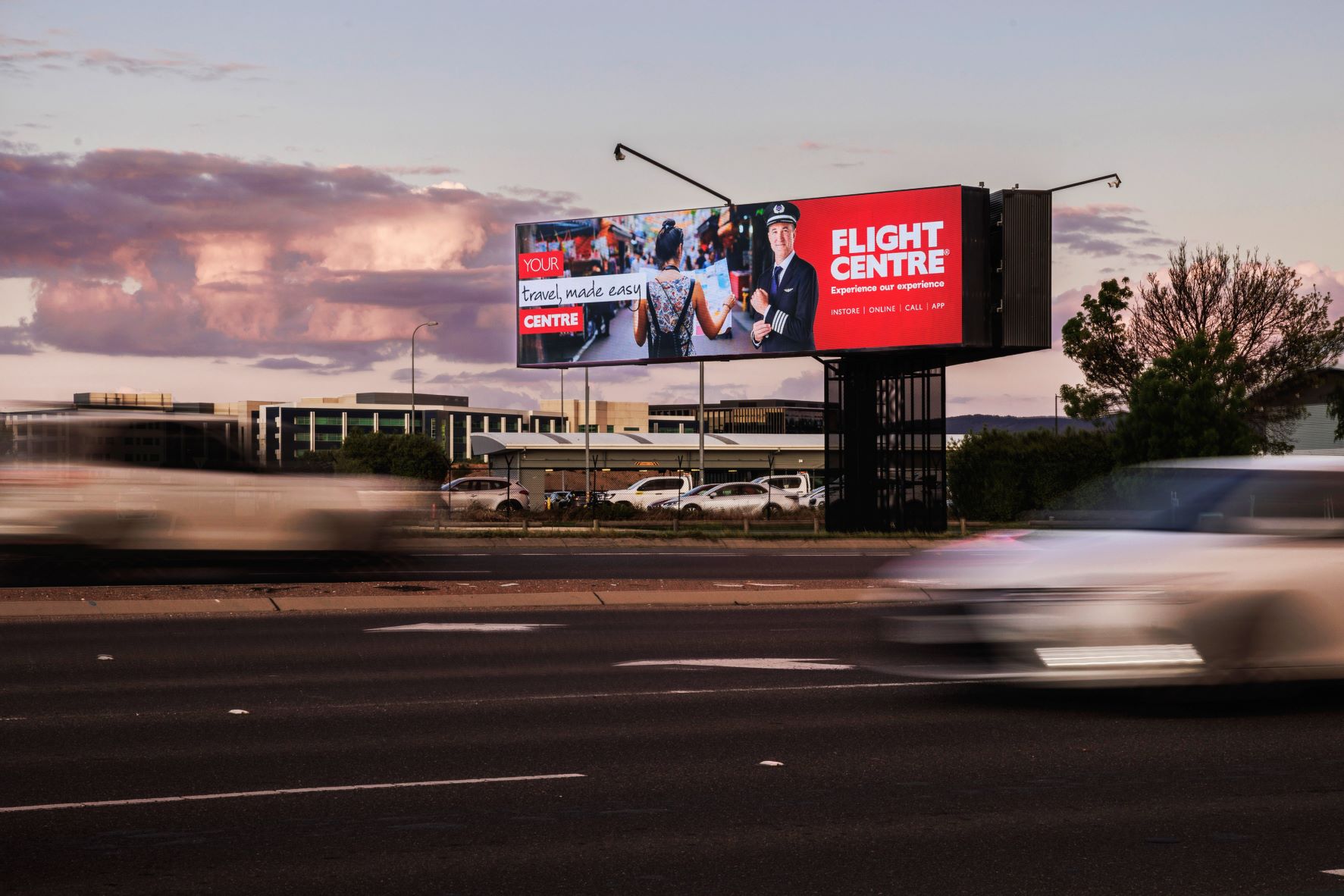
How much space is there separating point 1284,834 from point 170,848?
14.8ft

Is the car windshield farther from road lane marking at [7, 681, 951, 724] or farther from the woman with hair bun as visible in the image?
the woman with hair bun

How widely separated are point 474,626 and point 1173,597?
783 centimetres

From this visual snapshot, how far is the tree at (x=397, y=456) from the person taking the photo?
76.2 metres

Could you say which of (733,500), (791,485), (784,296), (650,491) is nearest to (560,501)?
(650,491)

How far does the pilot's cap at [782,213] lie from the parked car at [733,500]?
29.2 feet

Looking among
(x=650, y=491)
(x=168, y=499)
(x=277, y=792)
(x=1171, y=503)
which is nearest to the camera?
(x=277, y=792)

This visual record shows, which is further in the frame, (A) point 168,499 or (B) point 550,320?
(B) point 550,320

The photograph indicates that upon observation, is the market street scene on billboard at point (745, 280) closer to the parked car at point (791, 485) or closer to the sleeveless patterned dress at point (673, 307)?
the sleeveless patterned dress at point (673, 307)

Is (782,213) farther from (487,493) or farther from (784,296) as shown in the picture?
(487,493)

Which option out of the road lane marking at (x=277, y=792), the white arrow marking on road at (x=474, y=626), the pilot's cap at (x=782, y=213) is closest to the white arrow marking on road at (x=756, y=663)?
the white arrow marking on road at (x=474, y=626)

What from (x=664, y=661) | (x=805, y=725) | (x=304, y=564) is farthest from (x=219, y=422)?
(x=805, y=725)

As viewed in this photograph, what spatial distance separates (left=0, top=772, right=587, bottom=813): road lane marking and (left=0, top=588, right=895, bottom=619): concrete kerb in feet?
29.1

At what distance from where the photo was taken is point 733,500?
141ft

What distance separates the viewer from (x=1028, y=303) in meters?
35.1
